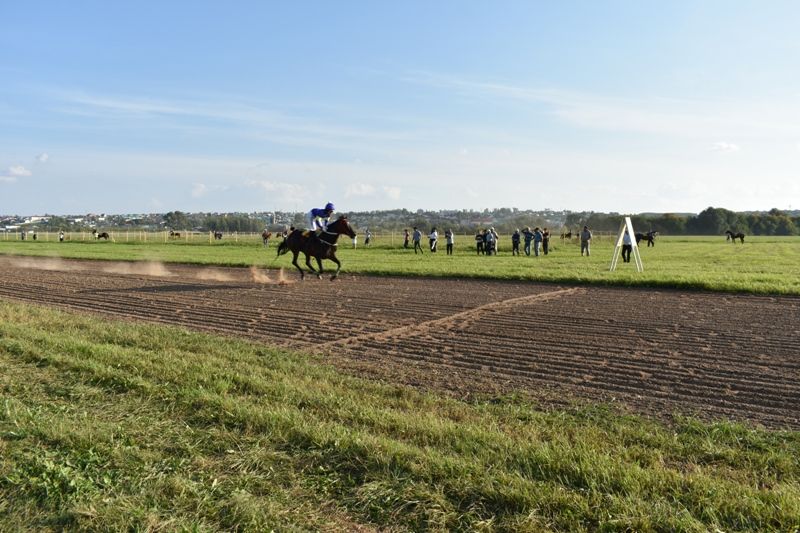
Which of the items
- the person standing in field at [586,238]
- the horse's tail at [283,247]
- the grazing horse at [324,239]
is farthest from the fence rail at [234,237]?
the grazing horse at [324,239]

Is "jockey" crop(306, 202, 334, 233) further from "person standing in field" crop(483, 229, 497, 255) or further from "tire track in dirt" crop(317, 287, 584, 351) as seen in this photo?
"person standing in field" crop(483, 229, 497, 255)

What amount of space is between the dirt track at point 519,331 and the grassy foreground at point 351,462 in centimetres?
109

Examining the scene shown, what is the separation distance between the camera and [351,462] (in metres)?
4.55

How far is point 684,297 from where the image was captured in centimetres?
1567

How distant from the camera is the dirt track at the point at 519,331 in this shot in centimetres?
698

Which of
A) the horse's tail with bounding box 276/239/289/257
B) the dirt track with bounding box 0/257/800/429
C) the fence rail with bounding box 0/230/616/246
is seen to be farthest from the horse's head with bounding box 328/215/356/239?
the fence rail with bounding box 0/230/616/246

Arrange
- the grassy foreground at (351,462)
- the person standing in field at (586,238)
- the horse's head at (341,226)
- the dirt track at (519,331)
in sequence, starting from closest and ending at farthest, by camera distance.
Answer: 1. the grassy foreground at (351,462)
2. the dirt track at (519,331)
3. the horse's head at (341,226)
4. the person standing in field at (586,238)

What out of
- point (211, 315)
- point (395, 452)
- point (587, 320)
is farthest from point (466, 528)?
point (211, 315)

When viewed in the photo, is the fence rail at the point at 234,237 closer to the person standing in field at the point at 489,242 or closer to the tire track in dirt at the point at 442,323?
the person standing in field at the point at 489,242

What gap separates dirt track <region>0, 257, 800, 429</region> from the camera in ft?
22.9

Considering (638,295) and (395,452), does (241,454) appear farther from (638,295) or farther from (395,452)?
(638,295)

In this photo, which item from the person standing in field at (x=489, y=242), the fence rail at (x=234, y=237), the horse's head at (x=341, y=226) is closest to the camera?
the horse's head at (x=341, y=226)

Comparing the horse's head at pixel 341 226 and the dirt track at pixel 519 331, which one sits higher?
the horse's head at pixel 341 226

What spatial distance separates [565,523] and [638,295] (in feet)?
44.6
